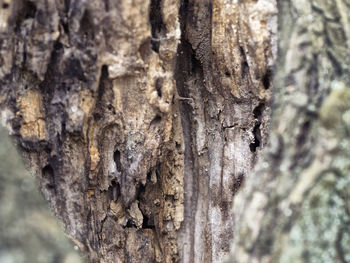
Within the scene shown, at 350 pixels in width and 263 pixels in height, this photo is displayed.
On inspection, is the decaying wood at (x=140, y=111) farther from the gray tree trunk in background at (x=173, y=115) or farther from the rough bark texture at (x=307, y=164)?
the rough bark texture at (x=307, y=164)

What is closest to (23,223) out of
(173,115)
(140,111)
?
(140,111)

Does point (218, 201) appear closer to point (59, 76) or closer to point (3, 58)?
point (59, 76)

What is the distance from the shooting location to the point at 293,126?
1658 millimetres

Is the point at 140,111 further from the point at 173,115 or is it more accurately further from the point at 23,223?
the point at 23,223

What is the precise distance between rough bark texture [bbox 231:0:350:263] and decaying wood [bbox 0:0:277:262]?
15.1 inches

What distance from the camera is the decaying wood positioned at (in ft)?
6.75

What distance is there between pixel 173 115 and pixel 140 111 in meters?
0.27

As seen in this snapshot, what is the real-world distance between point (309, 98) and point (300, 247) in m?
0.58

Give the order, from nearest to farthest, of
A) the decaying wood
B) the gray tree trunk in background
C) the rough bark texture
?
the rough bark texture, the gray tree trunk in background, the decaying wood

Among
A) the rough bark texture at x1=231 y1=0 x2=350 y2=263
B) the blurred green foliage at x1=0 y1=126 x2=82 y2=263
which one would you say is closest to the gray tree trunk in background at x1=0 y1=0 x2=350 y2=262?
the rough bark texture at x1=231 y1=0 x2=350 y2=263

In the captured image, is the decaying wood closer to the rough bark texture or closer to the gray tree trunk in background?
the gray tree trunk in background

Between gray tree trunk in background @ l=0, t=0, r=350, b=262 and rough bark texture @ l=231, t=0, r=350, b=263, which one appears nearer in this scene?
rough bark texture @ l=231, t=0, r=350, b=263

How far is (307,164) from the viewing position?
1574 millimetres

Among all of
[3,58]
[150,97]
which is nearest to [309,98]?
[150,97]
